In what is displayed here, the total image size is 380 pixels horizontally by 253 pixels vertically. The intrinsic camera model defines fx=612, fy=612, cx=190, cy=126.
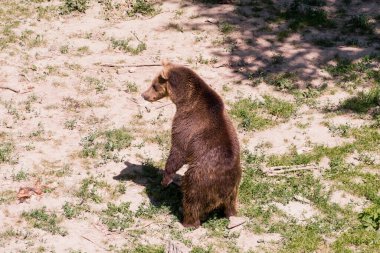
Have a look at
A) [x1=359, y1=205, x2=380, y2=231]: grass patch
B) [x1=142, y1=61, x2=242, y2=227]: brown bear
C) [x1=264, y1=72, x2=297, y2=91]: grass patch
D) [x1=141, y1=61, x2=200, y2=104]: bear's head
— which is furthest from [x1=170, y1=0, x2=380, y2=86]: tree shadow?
[x1=359, y1=205, x2=380, y2=231]: grass patch

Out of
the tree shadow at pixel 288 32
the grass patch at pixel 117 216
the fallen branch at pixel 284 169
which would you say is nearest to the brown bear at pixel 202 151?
the grass patch at pixel 117 216

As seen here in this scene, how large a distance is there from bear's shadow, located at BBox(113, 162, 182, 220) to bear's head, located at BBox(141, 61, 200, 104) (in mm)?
1298

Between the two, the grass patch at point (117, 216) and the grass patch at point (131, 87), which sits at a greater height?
the grass patch at point (131, 87)

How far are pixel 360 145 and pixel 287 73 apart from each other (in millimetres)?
2736

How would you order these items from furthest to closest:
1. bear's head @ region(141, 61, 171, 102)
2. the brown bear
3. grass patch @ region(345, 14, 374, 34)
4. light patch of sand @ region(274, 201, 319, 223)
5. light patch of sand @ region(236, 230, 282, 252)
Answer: grass patch @ region(345, 14, 374, 34) < bear's head @ region(141, 61, 171, 102) < light patch of sand @ region(274, 201, 319, 223) < light patch of sand @ region(236, 230, 282, 252) < the brown bear

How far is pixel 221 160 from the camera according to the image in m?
7.68

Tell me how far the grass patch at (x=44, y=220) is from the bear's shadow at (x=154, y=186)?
134cm

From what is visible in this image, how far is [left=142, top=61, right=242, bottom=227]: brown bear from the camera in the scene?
7723 mm

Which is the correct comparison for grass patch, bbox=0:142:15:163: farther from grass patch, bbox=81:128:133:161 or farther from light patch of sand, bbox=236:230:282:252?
light patch of sand, bbox=236:230:282:252

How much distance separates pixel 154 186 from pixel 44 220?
175 centimetres

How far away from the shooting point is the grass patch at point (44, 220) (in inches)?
316

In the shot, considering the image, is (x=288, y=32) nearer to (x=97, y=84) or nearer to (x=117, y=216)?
(x=97, y=84)

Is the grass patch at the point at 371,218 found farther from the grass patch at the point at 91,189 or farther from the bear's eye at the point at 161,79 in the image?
the grass patch at the point at 91,189

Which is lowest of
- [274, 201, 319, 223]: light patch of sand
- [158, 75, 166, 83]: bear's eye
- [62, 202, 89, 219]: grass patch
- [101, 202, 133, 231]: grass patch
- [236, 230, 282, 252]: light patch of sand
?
[236, 230, 282, 252]: light patch of sand
